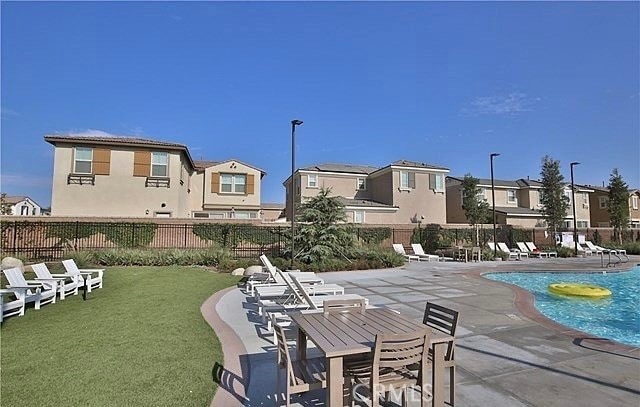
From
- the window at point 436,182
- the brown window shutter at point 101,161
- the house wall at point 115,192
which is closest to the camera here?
the house wall at point 115,192

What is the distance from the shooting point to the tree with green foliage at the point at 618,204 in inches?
1284

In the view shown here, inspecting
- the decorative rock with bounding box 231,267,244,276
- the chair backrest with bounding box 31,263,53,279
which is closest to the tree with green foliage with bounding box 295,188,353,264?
the decorative rock with bounding box 231,267,244,276

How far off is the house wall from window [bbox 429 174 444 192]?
22.4 m

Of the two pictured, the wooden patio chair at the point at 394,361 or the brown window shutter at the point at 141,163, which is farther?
the brown window shutter at the point at 141,163

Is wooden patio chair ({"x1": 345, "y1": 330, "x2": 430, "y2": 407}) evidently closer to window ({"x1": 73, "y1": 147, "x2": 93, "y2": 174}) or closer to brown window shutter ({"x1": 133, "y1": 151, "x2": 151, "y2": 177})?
brown window shutter ({"x1": 133, "y1": 151, "x2": 151, "y2": 177})

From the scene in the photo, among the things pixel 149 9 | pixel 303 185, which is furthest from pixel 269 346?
pixel 303 185

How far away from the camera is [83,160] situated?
22219mm

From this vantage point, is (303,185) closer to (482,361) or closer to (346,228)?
(346,228)

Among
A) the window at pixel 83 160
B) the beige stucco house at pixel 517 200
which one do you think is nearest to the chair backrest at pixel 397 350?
the window at pixel 83 160

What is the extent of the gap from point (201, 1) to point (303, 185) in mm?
19214

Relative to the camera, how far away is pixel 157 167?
76.5ft

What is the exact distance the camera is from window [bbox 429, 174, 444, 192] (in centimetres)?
3250

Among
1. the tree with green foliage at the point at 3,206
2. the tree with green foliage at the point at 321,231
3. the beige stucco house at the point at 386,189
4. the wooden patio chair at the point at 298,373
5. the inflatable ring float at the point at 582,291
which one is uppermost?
the beige stucco house at the point at 386,189

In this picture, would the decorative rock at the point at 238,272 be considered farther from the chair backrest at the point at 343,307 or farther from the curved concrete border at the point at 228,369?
the chair backrest at the point at 343,307
